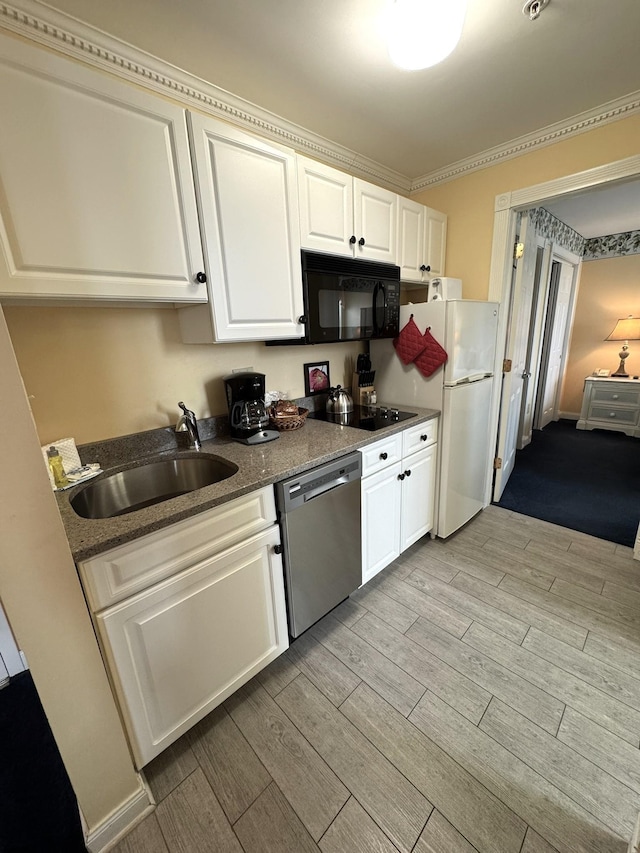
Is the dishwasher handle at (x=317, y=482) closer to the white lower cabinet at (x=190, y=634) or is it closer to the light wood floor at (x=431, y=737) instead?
the white lower cabinet at (x=190, y=634)

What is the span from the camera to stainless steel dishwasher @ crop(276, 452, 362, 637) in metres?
1.39

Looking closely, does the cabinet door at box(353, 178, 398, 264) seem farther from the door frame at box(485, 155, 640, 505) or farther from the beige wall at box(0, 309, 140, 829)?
the beige wall at box(0, 309, 140, 829)

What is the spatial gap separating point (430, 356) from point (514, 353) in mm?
945

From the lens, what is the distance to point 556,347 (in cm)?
Answer: 455

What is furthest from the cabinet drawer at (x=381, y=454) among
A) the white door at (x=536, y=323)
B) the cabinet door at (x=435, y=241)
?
the white door at (x=536, y=323)

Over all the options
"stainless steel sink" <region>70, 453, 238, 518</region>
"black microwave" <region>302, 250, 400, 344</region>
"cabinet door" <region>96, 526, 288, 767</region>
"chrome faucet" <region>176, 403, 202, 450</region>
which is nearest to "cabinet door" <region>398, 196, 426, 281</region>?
"black microwave" <region>302, 250, 400, 344</region>

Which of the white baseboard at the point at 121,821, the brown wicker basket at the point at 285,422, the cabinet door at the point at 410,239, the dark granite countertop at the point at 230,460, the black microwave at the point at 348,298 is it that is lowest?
the white baseboard at the point at 121,821

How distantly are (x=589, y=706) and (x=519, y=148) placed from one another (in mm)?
2908

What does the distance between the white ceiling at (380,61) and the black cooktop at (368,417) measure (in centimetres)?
156

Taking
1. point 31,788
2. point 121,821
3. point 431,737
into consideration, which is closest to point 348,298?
point 431,737

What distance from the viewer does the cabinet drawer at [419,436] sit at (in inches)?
76.9

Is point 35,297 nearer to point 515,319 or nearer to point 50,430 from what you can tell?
point 50,430

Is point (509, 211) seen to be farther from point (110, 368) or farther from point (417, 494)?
point (110, 368)

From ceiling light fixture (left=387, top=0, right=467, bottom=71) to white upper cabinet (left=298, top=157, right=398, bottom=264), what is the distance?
0.61m
